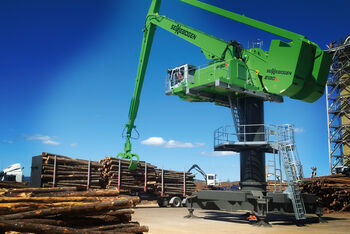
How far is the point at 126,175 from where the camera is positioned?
2572 centimetres

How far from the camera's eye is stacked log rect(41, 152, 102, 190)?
21.5 metres

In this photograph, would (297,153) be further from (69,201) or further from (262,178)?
(69,201)

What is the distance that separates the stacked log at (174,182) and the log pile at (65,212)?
731 inches

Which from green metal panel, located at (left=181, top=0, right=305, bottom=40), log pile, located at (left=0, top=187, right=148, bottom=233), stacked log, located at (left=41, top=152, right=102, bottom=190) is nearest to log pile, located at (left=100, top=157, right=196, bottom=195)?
stacked log, located at (left=41, top=152, right=102, bottom=190)

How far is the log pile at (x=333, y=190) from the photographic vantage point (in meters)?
23.6

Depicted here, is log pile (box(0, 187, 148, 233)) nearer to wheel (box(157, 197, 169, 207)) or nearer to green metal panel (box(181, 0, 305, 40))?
green metal panel (box(181, 0, 305, 40))

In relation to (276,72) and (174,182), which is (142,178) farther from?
(276,72)

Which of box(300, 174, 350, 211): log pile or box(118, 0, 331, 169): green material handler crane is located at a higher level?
box(118, 0, 331, 169): green material handler crane

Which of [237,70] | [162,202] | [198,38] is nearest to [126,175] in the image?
[162,202]

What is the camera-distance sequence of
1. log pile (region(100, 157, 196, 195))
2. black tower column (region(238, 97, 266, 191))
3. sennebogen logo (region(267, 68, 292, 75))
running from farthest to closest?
log pile (region(100, 157, 196, 195)), black tower column (region(238, 97, 266, 191)), sennebogen logo (region(267, 68, 292, 75))

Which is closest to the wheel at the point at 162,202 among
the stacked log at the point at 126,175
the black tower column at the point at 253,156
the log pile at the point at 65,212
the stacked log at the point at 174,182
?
the stacked log at the point at 174,182

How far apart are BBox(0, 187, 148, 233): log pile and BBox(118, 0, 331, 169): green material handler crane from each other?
1048 centimetres

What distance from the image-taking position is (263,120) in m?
19.3

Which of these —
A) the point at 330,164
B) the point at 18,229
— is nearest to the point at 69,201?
the point at 18,229
